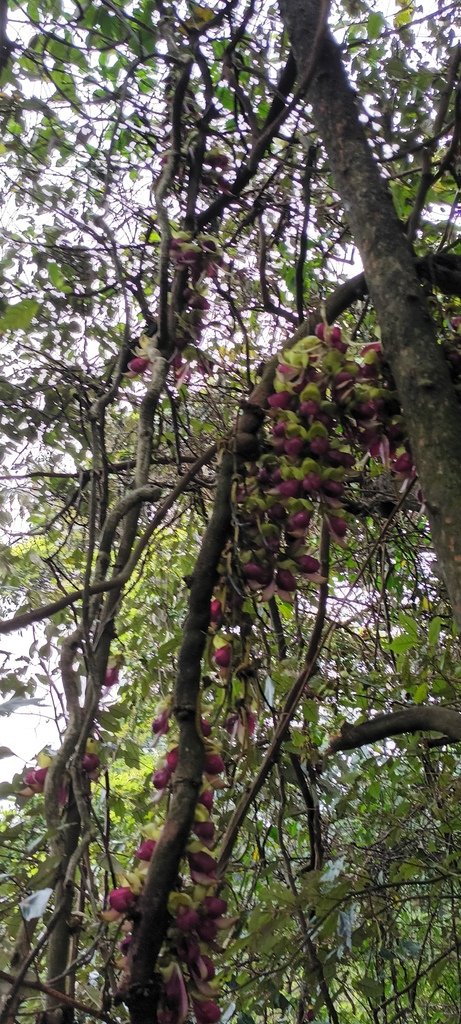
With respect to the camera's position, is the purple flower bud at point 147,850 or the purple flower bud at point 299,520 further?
the purple flower bud at point 299,520

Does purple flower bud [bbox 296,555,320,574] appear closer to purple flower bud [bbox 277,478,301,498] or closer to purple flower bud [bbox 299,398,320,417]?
purple flower bud [bbox 277,478,301,498]

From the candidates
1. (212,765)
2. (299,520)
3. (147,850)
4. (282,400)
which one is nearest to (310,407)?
(282,400)

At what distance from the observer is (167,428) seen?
7.80ft

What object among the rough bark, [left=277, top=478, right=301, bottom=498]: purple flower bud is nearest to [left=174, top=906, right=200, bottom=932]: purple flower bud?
the rough bark

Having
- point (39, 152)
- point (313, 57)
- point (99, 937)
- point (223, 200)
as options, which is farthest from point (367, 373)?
point (39, 152)

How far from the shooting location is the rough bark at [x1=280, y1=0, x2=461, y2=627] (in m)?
0.74

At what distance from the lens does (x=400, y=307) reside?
889 mm

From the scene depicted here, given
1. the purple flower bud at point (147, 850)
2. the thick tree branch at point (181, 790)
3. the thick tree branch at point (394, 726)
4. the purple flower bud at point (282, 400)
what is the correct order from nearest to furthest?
the thick tree branch at point (181, 790) < the purple flower bud at point (147, 850) < the purple flower bud at point (282, 400) < the thick tree branch at point (394, 726)

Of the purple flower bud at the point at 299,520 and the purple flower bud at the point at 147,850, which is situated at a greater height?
the purple flower bud at the point at 299,520

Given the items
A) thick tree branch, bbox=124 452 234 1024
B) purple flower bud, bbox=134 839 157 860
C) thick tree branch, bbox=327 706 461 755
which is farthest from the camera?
thick tree branch, bbox=327 706 461 755

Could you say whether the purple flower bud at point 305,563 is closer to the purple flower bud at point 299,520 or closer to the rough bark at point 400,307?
the purple flower bud at point 299,520

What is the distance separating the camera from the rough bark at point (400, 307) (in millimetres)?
737

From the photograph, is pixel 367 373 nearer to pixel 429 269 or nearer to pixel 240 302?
pixel 429 269

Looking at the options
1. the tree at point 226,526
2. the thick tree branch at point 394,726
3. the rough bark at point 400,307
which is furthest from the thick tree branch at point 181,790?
the thick tree branch at point 394,726
